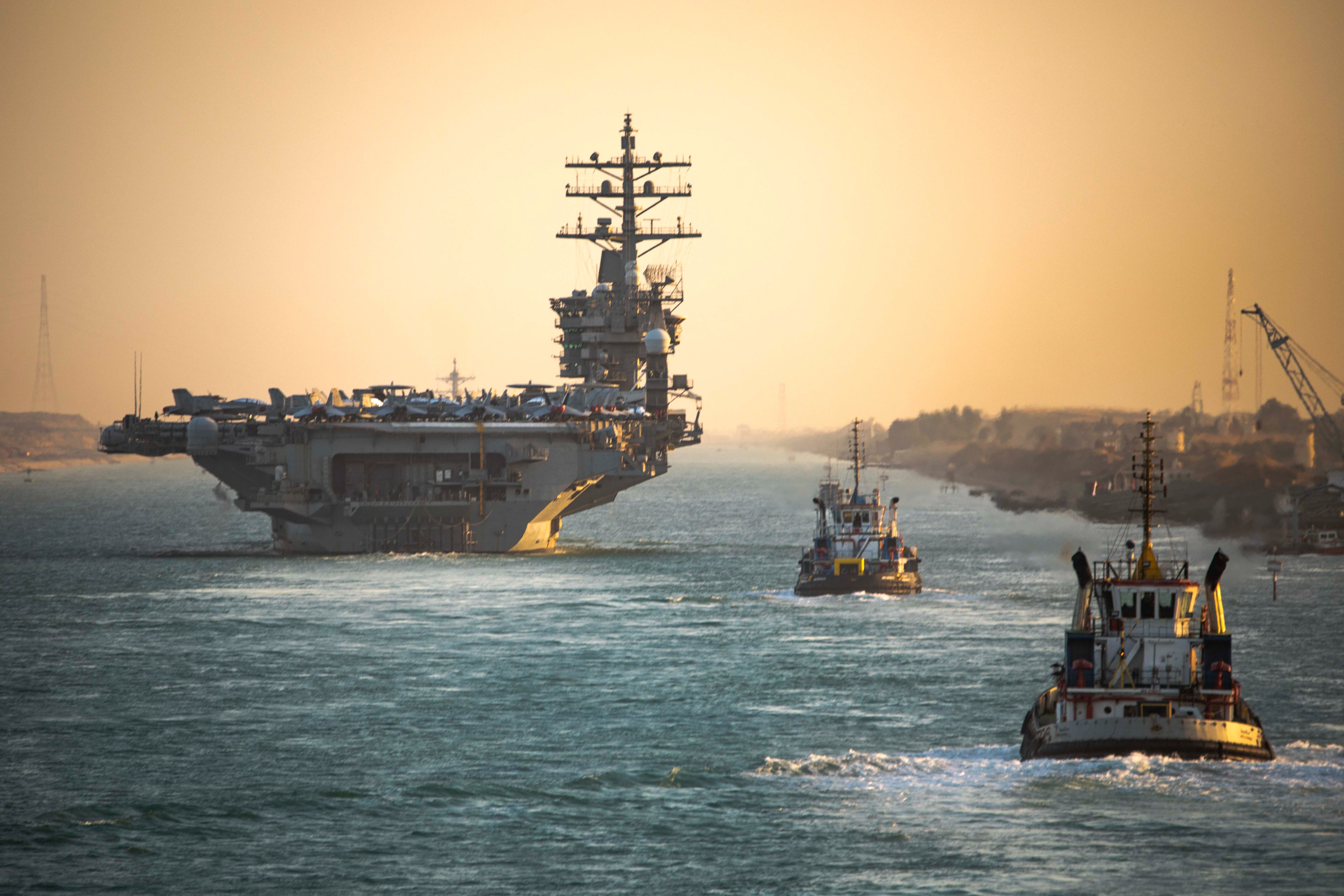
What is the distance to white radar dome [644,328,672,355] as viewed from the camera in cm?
7425

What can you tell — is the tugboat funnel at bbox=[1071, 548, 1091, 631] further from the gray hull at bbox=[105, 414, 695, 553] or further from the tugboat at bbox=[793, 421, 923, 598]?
the gray hull at bbox=[105, 414, 695, 553]

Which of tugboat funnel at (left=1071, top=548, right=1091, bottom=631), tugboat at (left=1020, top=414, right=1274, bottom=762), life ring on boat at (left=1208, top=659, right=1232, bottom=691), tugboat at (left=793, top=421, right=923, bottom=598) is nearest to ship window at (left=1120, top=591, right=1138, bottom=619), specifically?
tugboat at (left=1020, top=414, right=1274, bottom=762)

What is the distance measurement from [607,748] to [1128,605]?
11209 millimetres

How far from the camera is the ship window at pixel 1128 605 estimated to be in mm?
28266

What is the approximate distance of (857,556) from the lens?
58.9 meters

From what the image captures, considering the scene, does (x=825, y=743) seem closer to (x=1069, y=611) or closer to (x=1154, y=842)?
(x=1154, y=842)

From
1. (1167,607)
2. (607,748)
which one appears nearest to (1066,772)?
(1167,607)

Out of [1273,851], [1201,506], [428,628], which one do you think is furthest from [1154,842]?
[1201,506]

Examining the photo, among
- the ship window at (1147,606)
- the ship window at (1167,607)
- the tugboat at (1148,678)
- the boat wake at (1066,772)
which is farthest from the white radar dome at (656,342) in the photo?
the ship window at (1167,607)

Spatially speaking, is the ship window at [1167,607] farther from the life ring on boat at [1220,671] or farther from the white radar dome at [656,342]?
the white radar dome at [656,342]

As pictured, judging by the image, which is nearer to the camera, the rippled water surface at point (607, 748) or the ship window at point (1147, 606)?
the rippled water surface at point (607, 748)

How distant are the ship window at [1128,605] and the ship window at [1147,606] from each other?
0.38 ft

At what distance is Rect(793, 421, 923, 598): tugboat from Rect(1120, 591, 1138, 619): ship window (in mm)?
28010

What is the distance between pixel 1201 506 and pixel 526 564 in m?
47.5
